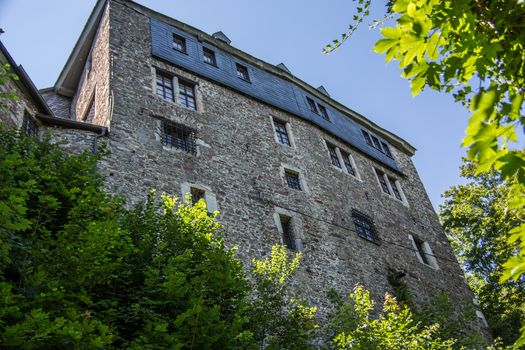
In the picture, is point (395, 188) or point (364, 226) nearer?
point (364, 226)

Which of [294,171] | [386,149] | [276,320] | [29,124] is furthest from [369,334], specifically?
[386,149]

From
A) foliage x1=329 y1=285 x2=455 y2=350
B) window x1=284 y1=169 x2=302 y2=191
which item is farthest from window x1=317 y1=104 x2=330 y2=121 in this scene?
foliage x1=329 y1=285 x2=455 y2=350

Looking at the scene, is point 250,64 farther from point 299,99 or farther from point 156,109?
point 156,109

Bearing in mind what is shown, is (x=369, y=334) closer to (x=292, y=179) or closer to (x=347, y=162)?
(x=292, y=179)

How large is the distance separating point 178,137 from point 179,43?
17.4 ft

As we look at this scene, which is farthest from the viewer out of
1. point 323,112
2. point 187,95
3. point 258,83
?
point 323,112

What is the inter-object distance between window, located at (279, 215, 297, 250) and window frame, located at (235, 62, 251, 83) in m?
6.74

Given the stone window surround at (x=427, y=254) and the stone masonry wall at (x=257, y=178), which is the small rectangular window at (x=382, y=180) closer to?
the stone masonry wall at (x=257, y=178)

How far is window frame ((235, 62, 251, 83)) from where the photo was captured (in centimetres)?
1977

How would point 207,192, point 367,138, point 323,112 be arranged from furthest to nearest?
point 367,138 → point 323,112 → point 207,192

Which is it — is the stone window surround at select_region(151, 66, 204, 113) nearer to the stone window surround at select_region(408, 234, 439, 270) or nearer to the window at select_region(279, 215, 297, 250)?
the window at select_region(279, 215, 297, 250)

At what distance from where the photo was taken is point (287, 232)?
50.1 feet

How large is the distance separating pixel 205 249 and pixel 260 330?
1831 mm

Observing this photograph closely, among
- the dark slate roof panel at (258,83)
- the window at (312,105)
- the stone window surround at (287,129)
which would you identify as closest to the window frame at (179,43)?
the dark slate roof panel at (258,83)
